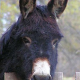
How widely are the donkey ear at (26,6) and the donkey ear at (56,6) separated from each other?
1.01 ft

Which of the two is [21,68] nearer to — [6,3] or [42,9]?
[42,9]

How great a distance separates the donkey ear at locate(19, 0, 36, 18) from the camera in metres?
4.62

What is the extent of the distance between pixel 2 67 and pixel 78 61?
46.0ft

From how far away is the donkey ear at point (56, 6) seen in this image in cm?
480

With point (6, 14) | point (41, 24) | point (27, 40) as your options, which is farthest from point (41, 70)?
point (6, 14)

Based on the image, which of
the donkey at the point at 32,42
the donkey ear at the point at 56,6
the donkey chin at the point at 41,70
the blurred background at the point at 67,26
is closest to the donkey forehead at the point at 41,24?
the donkey at the point at 32,42

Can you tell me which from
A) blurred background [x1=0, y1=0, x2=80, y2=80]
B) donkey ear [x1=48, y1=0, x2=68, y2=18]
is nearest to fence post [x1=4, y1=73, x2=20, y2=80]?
donkey ear [x1=48, y1=0, x2=68, y2=18]

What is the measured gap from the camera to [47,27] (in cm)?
447

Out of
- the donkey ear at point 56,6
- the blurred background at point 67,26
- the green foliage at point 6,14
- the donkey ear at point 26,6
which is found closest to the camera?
the donkey ear at point 26,6

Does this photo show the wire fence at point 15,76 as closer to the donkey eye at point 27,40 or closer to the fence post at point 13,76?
the fence post at point 13,76

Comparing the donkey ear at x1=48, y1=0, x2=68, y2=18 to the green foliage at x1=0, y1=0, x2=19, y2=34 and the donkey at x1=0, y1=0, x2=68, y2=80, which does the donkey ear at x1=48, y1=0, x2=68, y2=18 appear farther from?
the green foliage at x1=0, y1=0, x2=19, y2=34

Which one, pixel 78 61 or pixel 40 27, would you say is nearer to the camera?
pixel 40 27

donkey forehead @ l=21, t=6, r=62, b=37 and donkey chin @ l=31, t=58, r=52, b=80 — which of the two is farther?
donkey forehead @ l=21, t=6, r=62, b=37

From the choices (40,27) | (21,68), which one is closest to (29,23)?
(40,27)
